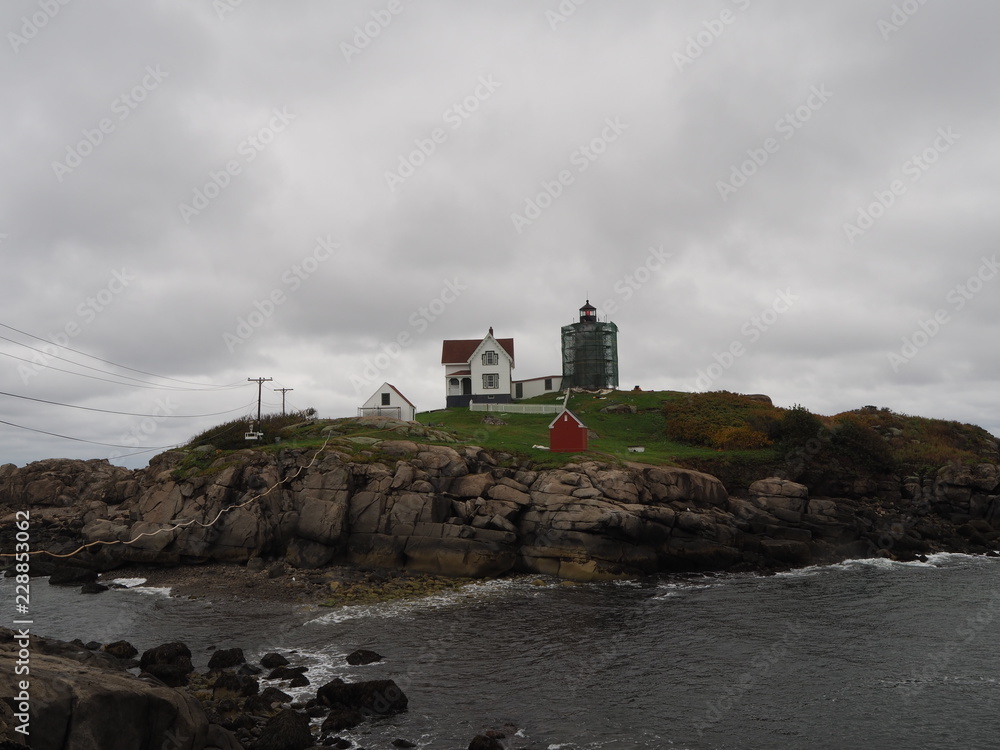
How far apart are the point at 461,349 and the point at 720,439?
33.2 meters

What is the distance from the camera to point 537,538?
36.2m

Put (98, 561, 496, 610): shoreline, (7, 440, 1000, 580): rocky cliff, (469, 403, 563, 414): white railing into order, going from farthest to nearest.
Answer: (469, 403, 563, 414): white railing < (7, 440, 1000, 580): rocky cliff < (98, 561, 496, 610): shoreline

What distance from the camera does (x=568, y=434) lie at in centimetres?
4503

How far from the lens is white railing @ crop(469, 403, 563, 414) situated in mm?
63625

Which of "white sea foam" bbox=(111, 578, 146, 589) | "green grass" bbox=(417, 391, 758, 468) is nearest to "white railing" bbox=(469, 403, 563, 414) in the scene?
"green grass" bbox=(417, 391, 758, 468)

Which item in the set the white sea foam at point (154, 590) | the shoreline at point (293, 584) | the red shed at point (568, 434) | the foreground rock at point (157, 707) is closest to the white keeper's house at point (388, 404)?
the red shed at point (568, 434)

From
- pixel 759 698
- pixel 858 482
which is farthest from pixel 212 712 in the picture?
pixel 858 482

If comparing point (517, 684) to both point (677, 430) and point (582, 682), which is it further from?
point (677, 430)

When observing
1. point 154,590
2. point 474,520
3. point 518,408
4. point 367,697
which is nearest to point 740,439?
point 518,408

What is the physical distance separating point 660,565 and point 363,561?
17392 mm

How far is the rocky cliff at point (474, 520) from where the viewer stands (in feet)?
117

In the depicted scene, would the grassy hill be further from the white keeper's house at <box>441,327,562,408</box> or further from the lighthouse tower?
the lighthouse tower

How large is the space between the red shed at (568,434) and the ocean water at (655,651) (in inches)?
507

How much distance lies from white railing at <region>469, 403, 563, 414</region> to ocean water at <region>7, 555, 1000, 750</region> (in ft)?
99.3
